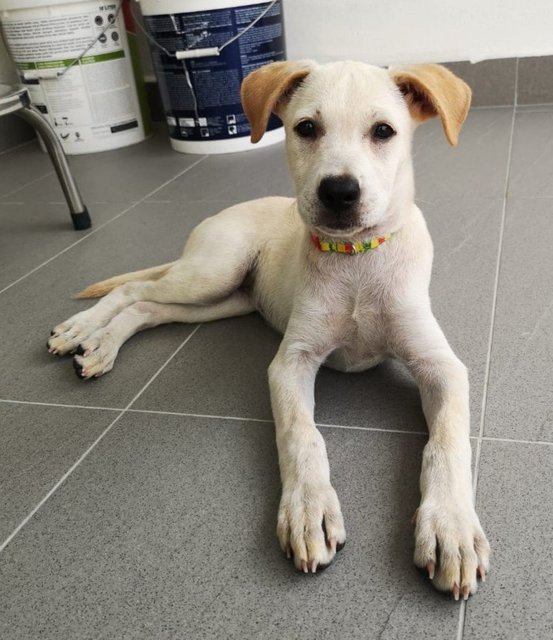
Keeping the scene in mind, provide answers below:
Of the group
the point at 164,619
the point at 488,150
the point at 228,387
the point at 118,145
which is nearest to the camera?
the point at 164,619

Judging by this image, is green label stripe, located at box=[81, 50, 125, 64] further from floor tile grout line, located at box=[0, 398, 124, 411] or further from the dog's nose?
the dog's nose

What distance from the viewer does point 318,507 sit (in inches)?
37.7

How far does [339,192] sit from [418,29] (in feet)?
8.34

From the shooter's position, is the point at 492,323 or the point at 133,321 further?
the point at 133,321

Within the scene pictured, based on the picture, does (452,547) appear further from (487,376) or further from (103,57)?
(103,57)

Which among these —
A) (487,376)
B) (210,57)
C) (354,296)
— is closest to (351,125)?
(354,296)

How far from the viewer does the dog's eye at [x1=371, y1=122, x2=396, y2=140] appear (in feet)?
3.81

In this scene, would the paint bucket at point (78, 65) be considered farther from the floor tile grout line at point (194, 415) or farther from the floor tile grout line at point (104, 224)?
the floor tile grout line at point (194, 415)

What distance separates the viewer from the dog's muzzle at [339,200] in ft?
3.53

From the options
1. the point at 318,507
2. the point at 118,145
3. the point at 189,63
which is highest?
the point at 189,63

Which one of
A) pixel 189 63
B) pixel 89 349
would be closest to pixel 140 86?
pixel 189 63

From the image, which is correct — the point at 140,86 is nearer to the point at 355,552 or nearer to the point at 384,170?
the point at 384,170

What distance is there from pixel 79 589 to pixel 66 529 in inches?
5.4

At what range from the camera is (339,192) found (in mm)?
1079
